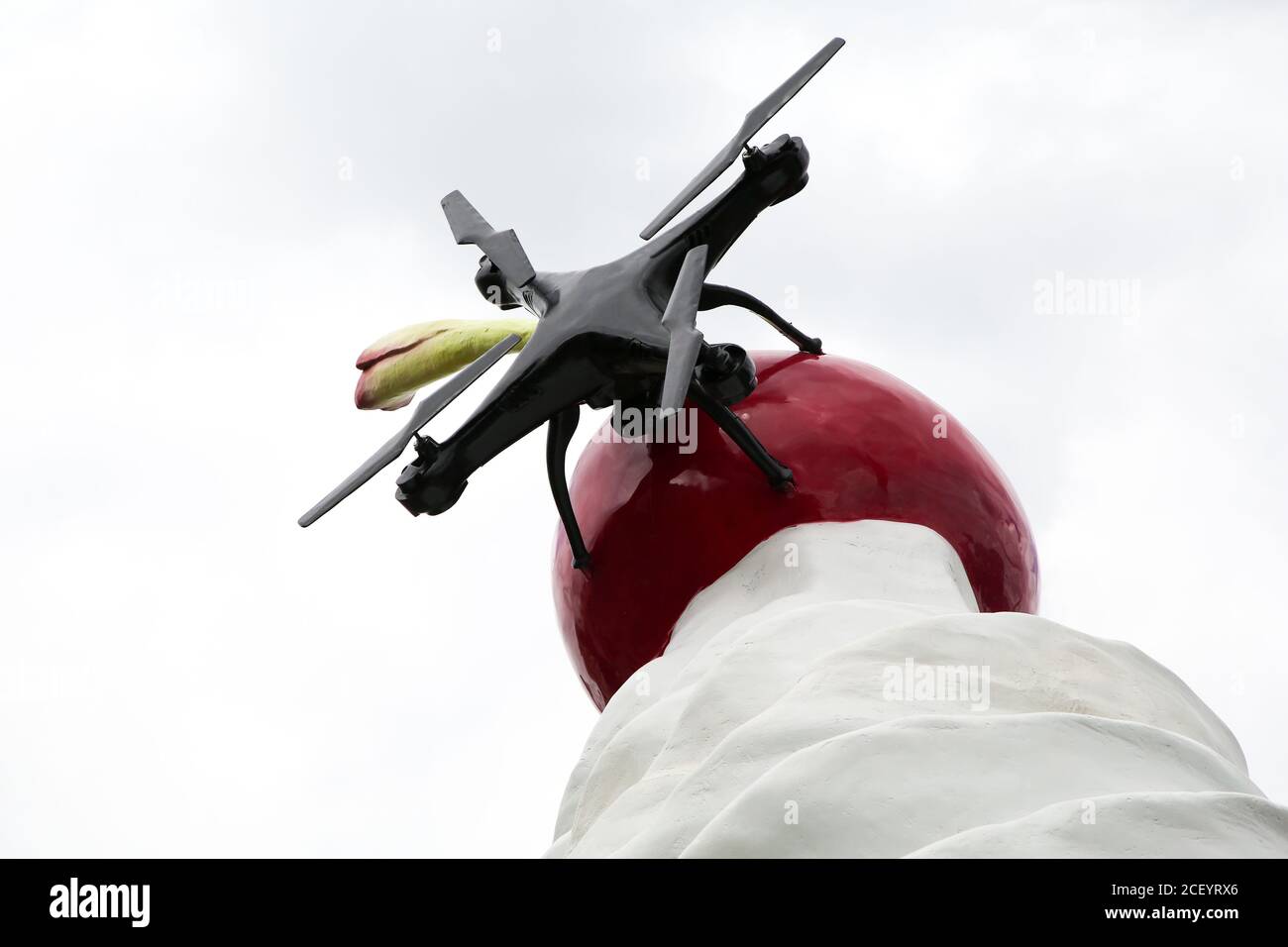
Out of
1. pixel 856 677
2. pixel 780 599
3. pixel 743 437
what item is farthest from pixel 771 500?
pixel 856 677

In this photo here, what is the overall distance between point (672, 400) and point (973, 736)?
189 cm

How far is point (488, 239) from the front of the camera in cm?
754

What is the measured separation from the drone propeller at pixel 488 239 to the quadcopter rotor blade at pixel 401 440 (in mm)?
404

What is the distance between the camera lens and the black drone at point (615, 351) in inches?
252

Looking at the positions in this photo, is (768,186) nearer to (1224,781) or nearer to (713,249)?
→ (713,249)

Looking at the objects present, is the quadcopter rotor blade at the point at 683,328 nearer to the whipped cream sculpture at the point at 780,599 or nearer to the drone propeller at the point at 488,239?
the whipped cream sculpture at the point at 780,599

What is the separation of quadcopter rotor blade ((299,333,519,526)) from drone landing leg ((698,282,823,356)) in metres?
1.01

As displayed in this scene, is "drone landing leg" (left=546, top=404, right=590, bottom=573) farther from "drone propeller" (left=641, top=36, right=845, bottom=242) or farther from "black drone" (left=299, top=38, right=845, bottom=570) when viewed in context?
"drone propeller" (left=641, top=36, right=845, bottom=242)

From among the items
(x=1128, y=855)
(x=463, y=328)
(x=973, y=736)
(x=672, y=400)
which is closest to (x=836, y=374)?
(x=672, y=400)

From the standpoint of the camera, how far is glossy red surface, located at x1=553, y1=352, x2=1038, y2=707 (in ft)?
21.4

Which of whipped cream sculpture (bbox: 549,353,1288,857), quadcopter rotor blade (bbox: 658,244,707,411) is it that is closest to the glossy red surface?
whipped cream sculpture (bbox: 549,353,1288,857)

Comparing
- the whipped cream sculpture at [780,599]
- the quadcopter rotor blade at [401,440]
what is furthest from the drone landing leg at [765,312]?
the quadcopter rotor blade at [401,440]

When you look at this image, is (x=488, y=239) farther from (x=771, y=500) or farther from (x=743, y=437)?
(x=771, y=500)
